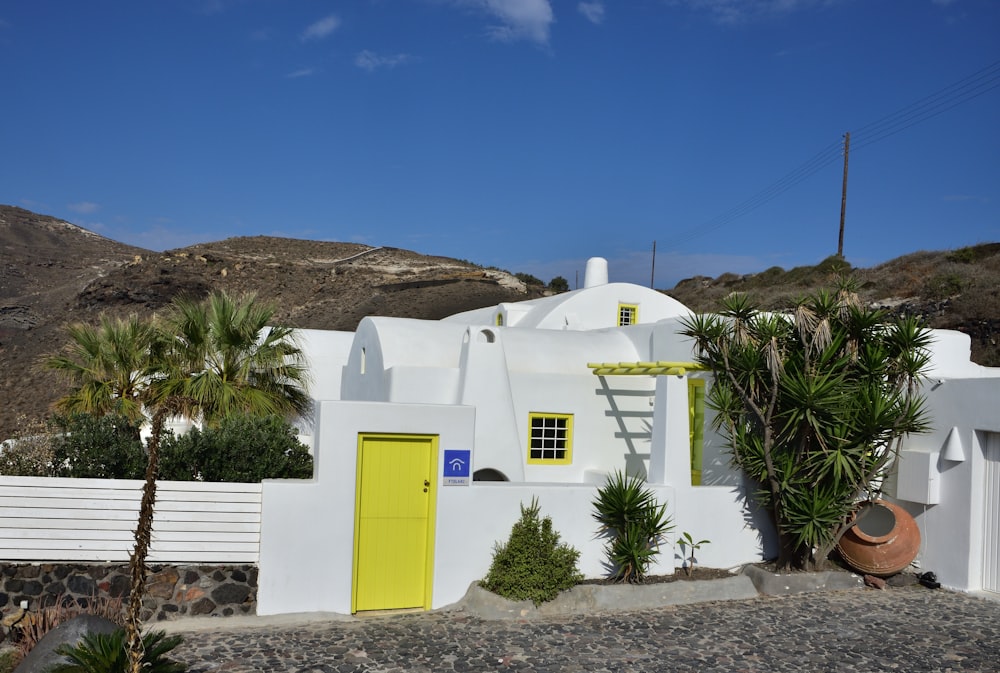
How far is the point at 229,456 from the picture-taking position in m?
9.38

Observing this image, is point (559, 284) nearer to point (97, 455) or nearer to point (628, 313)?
point (628, 313)

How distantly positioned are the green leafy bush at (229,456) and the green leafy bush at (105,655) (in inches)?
136

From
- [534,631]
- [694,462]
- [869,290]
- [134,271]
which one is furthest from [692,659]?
[134,271]

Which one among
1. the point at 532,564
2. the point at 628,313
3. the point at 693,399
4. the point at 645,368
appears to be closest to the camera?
the point at 532,564

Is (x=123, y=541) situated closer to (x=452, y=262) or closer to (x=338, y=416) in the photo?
(x=338, y=416)

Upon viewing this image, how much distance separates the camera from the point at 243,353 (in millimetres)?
14047

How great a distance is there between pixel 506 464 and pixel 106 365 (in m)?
7.70

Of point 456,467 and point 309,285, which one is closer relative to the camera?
point 456,467

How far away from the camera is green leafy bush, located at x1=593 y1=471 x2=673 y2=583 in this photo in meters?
9.92

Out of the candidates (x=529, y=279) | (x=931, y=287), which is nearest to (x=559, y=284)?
(x=529, y=279)

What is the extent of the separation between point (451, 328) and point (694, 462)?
17.4ft

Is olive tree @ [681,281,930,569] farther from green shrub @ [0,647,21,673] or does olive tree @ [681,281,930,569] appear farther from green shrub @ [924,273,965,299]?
green shrub @ [924,273,965,299]

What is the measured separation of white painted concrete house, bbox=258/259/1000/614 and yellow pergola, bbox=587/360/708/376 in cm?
7

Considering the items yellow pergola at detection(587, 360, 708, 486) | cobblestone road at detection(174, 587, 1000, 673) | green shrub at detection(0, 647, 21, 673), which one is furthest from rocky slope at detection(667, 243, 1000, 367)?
green shrub at detection(0, 647, 21, 673)
